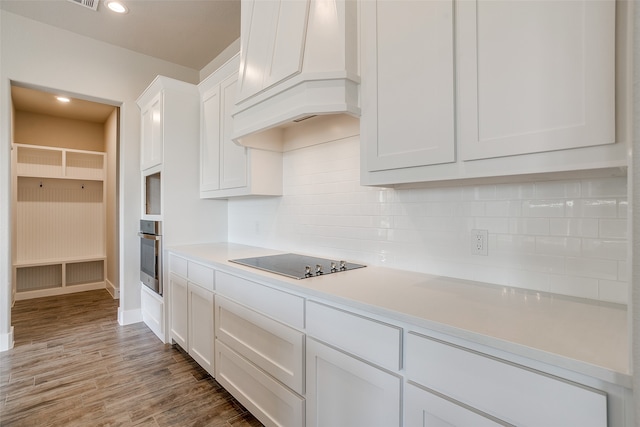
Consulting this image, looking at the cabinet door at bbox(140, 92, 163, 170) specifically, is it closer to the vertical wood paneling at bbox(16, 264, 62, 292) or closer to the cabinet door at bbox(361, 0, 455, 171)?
the cabinet door at bbox(361, 0, 455, 171)

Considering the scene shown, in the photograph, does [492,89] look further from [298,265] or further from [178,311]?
[178,311]

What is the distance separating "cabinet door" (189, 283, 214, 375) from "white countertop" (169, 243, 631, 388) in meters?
0.81

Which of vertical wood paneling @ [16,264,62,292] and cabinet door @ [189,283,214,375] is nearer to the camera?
cabinet door @ [189,283,214,375]

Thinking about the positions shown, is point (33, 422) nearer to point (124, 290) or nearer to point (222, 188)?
point (124, 290)

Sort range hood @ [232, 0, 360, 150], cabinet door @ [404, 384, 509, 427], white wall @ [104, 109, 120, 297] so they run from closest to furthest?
cabinet door @ [404, 384, 509, 427] < range hood @ [232, 0, 360, 150] < white wall @ [104, 109, 120, 297]

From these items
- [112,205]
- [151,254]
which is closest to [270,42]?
[151,254]

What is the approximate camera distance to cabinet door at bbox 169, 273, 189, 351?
8.07 feet

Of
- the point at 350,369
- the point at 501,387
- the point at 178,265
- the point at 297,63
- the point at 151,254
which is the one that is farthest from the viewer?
the point at 151,254

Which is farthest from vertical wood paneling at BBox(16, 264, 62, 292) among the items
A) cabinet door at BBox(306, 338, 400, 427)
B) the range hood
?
cabinet door at BBox(306, 338, 400, 427)

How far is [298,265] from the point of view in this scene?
1.83 m

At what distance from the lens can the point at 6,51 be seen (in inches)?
107

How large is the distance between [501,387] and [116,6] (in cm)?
364

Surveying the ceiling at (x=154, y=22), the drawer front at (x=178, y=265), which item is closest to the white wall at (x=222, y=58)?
the ceiling at (x=154, y=22)

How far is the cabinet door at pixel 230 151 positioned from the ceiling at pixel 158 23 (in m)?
0.72
